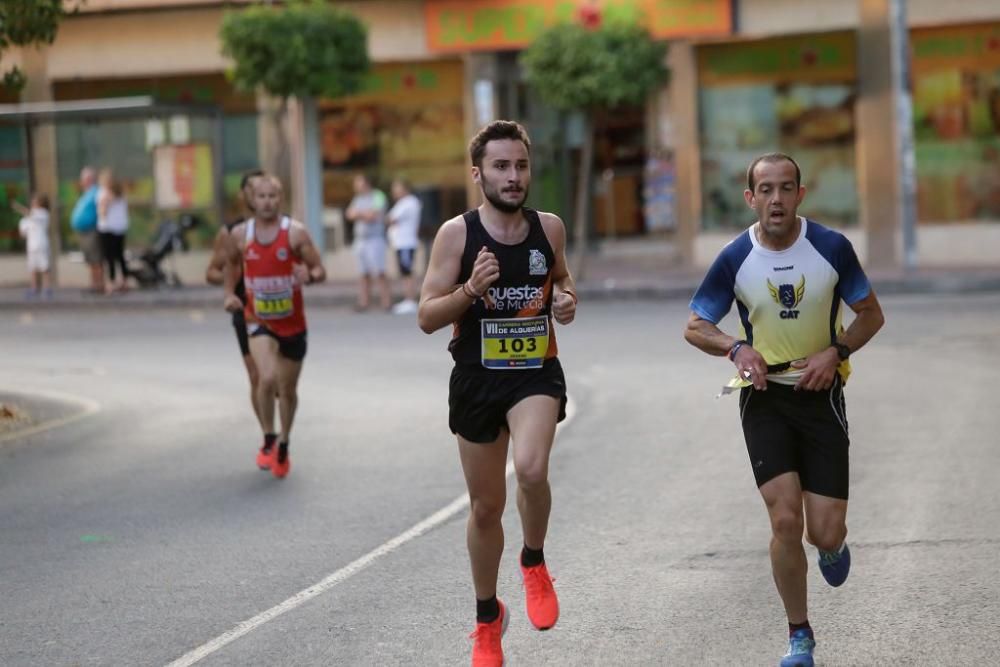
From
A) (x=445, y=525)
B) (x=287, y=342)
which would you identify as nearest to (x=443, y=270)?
(x=445, y=525)

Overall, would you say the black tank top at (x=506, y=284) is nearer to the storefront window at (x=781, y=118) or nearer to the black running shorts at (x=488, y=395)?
the black running shorts at (x=488, y=395)

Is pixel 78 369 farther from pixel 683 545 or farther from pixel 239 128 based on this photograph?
pixel 239 128

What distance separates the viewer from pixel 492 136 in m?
6.30

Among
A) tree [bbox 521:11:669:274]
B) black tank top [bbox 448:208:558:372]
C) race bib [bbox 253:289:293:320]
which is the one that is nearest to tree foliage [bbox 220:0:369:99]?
tree [bbox 521:11:669:274]

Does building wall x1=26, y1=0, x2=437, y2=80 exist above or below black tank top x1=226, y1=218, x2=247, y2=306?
above

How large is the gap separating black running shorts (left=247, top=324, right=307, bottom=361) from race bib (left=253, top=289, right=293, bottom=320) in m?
0.09

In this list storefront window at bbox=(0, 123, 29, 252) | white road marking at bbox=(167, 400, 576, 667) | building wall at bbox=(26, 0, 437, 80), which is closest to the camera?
white road marking at bbox=(167, 400, 576, 667)

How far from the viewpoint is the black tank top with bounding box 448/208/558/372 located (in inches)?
248

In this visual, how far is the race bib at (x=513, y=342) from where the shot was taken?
249 inches

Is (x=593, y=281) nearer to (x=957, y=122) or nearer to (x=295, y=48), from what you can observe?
(x=295, y=48)

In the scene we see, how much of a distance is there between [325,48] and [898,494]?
2015cm

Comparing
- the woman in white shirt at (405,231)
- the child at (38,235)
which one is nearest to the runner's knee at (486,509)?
the woman in white shirt at (405,231)

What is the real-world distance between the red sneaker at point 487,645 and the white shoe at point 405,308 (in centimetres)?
1751

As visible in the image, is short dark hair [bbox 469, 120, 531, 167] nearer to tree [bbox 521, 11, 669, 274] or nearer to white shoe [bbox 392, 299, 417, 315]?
white shoe [bbox 392, 299, 417, 315]
